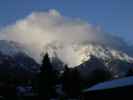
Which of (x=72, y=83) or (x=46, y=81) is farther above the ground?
(x=72, y=83)

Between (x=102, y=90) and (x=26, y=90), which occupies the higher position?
(x=26, y=90)

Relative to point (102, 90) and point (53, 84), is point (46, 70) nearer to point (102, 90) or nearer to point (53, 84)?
point (53, 84)

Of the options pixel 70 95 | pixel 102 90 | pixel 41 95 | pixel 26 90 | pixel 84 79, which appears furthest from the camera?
pixel 26 90

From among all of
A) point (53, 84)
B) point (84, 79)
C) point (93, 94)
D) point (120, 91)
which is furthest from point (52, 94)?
point (120, 91)

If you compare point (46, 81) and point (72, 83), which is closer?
point (46, 81)

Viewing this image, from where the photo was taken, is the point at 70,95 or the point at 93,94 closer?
the point at 93,94

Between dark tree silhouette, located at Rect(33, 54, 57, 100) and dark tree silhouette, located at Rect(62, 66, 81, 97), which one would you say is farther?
dark tree silhouette, located at Rect(62, 66, 81, 97)

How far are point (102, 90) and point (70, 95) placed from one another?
47.8m

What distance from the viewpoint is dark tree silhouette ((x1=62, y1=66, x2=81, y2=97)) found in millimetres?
102375

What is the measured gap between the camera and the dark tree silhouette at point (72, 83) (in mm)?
102375

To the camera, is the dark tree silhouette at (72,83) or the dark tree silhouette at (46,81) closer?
the dark tree silhouette at (46,81)

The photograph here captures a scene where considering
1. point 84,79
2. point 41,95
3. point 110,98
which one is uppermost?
point 84,79

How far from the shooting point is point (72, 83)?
10325 centimetres

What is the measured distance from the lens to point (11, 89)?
104 m
